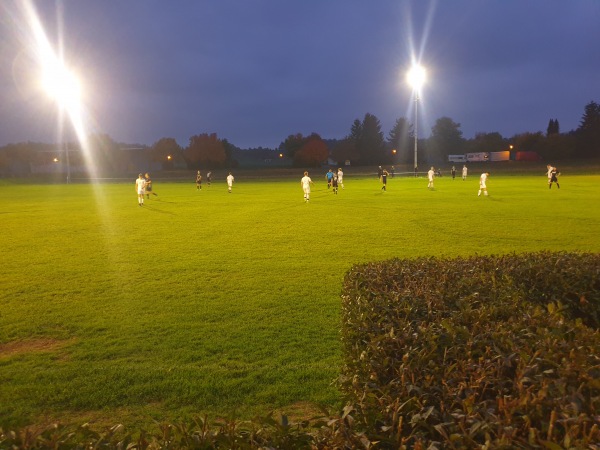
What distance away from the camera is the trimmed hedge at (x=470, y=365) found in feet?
7.35

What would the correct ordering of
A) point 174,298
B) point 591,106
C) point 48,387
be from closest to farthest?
point 48,387, point 174,298, point 591,106

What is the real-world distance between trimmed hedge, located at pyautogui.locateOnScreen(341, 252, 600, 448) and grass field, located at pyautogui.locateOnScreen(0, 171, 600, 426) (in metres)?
0.89

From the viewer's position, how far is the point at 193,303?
820 centimetres

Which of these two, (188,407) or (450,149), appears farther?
(450,149)

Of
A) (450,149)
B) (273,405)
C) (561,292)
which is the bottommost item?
(273,405)

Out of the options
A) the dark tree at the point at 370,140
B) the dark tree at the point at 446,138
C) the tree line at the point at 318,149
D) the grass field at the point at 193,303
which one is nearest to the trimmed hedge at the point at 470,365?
the grass field at the point at 193,303

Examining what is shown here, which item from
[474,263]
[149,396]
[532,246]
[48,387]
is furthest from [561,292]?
[532,246]

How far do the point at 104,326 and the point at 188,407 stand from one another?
3.07 meters

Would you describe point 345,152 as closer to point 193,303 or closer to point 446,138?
point 446,138

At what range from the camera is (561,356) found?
298 centimetres

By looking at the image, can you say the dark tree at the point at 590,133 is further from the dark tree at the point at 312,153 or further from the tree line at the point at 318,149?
the dark tree at the point at 312,153

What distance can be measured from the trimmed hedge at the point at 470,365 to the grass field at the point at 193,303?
2.92 ft

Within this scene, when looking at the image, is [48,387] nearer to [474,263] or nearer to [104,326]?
[104,326]

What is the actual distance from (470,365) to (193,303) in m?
6.09
